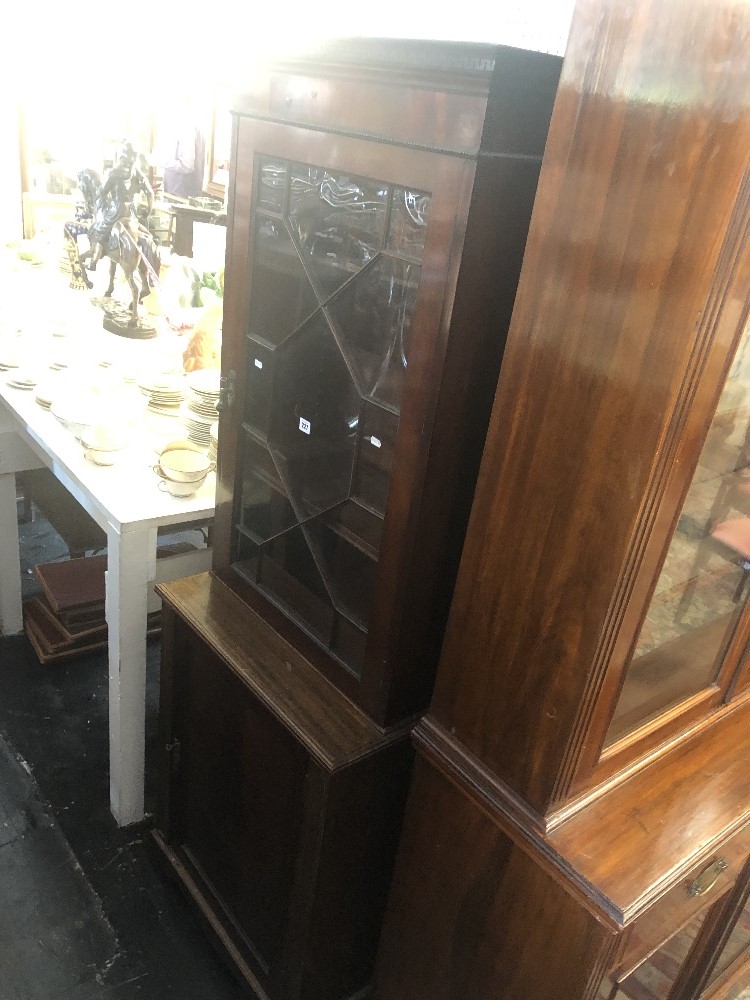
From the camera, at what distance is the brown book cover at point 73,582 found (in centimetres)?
223

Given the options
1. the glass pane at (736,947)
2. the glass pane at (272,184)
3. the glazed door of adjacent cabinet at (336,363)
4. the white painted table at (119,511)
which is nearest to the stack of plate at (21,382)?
the white painted table at (119,511)

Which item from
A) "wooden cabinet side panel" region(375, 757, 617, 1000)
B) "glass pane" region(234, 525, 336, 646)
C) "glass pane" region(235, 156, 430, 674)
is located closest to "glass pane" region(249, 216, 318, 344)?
"glass pane" region(235, 156, 430, 674)

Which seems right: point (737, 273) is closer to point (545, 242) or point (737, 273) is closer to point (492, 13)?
point (545, 242)

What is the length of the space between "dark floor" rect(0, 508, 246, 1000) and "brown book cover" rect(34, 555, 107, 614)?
25 centimetres

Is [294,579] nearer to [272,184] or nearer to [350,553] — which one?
[350,553]

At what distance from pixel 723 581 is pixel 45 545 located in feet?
7.79

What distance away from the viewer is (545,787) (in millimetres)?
956

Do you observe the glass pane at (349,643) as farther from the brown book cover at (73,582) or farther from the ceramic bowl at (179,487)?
the brown book cover at (73,582)

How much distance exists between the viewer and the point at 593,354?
799mm

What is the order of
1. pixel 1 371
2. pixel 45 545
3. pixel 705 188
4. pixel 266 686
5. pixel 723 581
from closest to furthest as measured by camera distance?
pixel 705 188
pixel 723 581
pixel 266 686
pixel 1 371
pixel 45 545

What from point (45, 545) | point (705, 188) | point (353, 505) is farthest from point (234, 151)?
point (45, 545)

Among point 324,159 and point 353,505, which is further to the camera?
point 353,505

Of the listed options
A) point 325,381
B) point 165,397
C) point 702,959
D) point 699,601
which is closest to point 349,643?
point 325,381

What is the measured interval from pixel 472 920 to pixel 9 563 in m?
1.74
